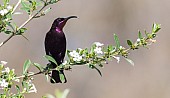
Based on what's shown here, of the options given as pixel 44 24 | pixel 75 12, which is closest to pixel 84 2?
pixel 75 12

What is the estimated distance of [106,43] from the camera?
812cm

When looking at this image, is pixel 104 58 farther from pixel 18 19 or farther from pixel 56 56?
pixel 18 19

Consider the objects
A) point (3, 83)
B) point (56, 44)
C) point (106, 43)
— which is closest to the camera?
point (3, 83)

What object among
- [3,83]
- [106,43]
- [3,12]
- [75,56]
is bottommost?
[3,83]

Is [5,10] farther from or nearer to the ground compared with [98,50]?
farther from the ground

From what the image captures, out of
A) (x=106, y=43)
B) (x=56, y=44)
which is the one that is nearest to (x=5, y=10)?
(x=56, y=44)

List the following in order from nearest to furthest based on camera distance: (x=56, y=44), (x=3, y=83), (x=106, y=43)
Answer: (x=3, y=83) < (x=56, y=44) < (x=106, y=43)

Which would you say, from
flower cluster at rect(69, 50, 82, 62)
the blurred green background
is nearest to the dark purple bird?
flower cluster at rect(69, 50, 82, 62)

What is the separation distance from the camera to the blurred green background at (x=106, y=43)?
7.57m

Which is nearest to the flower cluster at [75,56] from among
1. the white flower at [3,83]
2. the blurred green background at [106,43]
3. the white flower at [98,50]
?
the white flower at [98,50]

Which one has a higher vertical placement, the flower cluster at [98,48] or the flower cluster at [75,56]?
the flower cluster at [98,48]

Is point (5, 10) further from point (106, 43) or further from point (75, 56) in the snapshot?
point (106, 43)

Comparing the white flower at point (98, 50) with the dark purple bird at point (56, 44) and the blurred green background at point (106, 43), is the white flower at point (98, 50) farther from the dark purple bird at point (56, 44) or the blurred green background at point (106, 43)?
the blurred green background at point (106, 43)

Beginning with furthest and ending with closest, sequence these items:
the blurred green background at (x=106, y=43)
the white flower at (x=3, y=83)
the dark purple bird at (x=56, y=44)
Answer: the blurred green background at (x=106, y=43) → the dark purple bird at (x=56, y=44) → the white flower at (x=3, y=83)
